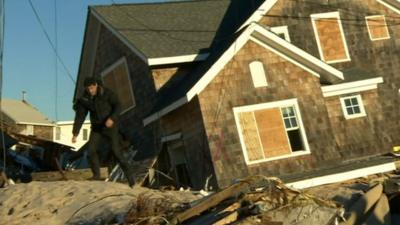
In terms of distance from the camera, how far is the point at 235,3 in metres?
22.3

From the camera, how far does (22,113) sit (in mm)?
49969

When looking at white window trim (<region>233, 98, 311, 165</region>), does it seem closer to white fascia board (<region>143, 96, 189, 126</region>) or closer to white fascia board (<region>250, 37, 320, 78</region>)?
white fascia board (<region>250, 37, 320, 78</region>)

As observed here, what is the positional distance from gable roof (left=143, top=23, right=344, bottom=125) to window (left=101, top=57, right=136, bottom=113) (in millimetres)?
2167

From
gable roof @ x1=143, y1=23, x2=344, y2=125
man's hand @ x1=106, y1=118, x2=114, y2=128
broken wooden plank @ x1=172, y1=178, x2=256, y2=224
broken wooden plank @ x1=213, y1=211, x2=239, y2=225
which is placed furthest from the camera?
gable roof @ x1=143, y1=23, x2=344, y2=125

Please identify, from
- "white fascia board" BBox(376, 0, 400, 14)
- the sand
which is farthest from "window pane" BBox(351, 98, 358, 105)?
the sand

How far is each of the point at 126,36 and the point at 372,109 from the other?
8777 mm

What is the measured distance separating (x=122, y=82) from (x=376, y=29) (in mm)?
9519

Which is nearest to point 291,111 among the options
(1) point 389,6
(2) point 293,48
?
(2) point 293,48

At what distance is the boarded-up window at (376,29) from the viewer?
64.3ft

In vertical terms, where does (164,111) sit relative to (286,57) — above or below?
below

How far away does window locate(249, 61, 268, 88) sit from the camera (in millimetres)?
15672

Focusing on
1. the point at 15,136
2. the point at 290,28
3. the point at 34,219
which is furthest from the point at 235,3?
the point at 34,219

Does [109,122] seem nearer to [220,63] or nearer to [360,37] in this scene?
[220,63]

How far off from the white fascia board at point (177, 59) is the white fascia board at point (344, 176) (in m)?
5.99
